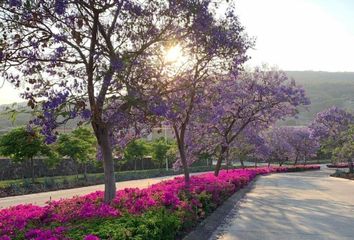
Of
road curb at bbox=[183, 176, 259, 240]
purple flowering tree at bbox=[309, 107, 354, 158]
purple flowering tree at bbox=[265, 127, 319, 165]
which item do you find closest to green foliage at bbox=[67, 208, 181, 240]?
road curb at bbox=[183, 176, 259, 240]

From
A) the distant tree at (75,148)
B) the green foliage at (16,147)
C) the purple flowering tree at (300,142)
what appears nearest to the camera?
the green foliage at (16,147)

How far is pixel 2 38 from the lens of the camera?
996 cm

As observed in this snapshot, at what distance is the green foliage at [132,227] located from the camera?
23.4 feet

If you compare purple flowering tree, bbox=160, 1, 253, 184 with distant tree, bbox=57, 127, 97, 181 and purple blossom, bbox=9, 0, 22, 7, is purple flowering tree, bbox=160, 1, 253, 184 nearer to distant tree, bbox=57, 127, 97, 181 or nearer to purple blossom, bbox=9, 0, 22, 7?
purple blossom, bbox=9, 0, 22, 7

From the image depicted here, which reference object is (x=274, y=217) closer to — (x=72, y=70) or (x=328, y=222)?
(x=328, y=222)

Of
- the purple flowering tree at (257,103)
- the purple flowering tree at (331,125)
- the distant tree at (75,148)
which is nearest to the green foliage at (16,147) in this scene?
the distant tree at (75,148)

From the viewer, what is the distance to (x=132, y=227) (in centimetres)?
767

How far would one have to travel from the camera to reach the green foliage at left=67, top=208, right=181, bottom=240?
7.13 m

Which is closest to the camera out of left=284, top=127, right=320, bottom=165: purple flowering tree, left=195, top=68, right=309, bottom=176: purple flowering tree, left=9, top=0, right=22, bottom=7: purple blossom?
left=9, top=0, right=22, bottom=7: purple blossom

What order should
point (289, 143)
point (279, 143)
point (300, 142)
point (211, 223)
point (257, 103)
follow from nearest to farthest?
point (211, 223)
point (257, 103)
point (279, 143)
point (289, 143)
point (300, 142)

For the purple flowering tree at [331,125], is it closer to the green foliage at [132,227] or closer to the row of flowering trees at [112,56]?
the row of flowering trees at [112,56]

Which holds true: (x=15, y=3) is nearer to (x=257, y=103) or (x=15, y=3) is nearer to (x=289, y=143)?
(x=257, y=103)

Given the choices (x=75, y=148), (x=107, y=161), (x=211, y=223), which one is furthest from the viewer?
(x=75, y=148)

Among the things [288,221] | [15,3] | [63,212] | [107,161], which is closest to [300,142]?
[288,221]
